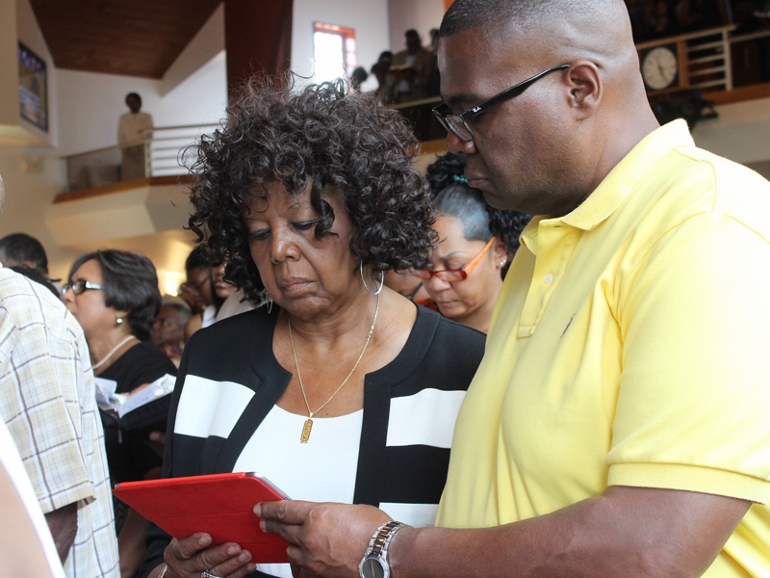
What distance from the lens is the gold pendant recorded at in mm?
1856

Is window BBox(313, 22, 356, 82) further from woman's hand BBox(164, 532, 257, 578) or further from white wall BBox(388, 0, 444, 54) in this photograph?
woman's hand BBox(164, 532, 257, 578)

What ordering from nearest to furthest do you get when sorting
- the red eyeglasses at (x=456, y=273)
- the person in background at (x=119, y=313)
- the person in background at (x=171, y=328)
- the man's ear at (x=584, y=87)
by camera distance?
the man's ear at (x=584, y=87)
the red eyeglasses at (x=456, y=273)
the person in background at (x=119, y=313)
the person in background at (x=171, y=328)

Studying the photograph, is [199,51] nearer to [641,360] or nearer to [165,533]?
[165,533]

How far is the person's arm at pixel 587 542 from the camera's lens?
90cm

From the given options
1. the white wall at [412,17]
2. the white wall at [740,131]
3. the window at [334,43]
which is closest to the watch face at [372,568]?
the white wall at [740,131]

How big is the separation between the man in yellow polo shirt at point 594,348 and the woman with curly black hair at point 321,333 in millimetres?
445

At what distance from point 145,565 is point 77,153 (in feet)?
45.3

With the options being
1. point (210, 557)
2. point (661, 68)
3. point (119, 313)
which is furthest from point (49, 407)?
point (661, 68)

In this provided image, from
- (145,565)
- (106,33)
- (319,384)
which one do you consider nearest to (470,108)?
(319,384)

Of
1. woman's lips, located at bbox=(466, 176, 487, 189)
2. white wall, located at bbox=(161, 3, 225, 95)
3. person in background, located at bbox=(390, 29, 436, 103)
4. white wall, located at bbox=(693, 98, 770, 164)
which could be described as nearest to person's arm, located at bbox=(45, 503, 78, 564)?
woman's lips, located at bbox=(466, 176, 487, 189)

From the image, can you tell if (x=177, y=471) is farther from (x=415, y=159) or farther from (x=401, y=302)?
(x=415, y=159)

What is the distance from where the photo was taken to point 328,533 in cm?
125

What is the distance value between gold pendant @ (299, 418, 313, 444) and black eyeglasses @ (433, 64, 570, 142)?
0.83 m

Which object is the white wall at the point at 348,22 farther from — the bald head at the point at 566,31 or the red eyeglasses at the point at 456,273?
the bald head at the point at 566,31
